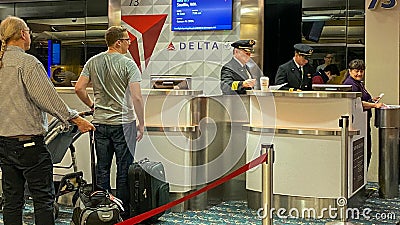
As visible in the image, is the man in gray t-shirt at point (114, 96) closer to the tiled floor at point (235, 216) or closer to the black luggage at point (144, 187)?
the black luggage at point (144, 187)

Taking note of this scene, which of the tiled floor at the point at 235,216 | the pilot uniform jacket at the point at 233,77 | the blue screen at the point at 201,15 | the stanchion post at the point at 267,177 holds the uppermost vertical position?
the blue screen at the point at 201,15

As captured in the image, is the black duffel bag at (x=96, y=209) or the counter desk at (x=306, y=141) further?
the counter desk at (x=306, y=141)

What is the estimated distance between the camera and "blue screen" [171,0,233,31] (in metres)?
8.08

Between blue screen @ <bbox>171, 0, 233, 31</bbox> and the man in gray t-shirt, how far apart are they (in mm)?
3435

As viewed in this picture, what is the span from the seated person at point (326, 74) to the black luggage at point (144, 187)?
3544 millimetres

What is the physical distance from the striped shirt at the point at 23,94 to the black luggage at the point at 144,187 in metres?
1.25

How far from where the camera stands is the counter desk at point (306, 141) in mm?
5531

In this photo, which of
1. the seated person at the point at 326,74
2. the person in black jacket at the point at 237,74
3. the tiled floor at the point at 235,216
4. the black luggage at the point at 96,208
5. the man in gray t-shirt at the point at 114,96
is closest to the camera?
the black luggage at the point at 96,208

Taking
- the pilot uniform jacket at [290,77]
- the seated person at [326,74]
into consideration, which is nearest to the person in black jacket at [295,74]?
the pilot uniform jacket at [290,77]

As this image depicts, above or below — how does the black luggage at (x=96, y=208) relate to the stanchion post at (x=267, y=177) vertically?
below

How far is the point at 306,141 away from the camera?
5.60 meters

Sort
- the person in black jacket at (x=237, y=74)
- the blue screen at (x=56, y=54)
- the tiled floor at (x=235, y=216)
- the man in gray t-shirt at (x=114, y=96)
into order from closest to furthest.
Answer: the man in gray t-shirt at (x=114, y=96)
the tiled floor at (x=235, y=216)
the person in black jacket at (x=237, y=74)
the blue screen at (x=56, y=54)

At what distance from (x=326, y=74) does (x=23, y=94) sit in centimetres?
506

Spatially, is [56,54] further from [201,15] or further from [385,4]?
[385,4]
